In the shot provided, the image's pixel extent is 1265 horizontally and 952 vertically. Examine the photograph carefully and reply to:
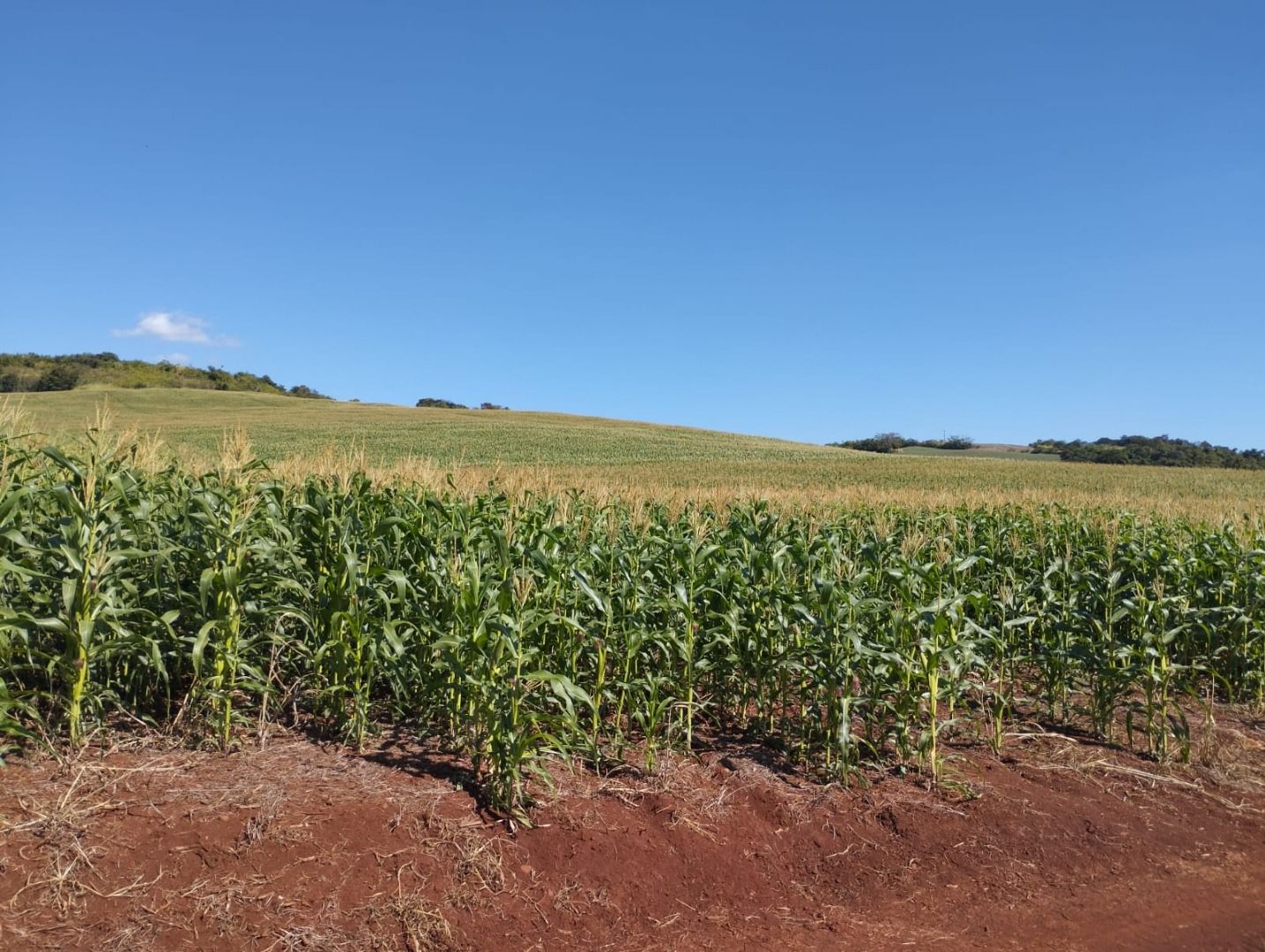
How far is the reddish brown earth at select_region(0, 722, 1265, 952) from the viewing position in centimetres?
336

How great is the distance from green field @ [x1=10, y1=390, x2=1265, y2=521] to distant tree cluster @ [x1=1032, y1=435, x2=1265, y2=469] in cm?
603

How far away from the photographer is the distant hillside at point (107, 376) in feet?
242

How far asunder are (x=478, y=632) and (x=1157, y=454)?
72442 millimetres

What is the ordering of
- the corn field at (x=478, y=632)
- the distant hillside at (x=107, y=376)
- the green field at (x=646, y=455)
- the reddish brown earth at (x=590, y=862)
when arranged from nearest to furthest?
1. the reddish brown earth at (x=590, y=862)
2. the corn field at (x=478, y=632)
3. the green field at (x=646, y=455)
4. the distant hillside at (x=107, y=376)

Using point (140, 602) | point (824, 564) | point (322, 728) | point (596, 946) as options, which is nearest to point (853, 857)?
point (596, 946)

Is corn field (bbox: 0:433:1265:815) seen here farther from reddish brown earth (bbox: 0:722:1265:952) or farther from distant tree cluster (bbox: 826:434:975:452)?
distant tree cluster (bbox: 826:434:975:452)

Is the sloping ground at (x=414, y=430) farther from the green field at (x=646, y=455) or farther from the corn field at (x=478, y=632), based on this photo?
the corn field at (x=478, y=632)

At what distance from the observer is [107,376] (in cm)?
7931

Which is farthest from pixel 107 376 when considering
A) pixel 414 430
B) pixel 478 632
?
pixel 478 632

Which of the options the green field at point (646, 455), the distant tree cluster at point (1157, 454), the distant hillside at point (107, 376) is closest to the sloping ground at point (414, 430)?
the green field at point (646, 455)

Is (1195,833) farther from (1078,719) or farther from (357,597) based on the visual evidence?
(357,597)

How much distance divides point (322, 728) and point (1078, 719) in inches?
240

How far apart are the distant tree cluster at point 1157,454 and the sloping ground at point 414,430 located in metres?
23.9

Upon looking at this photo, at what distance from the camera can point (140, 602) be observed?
4781 mm
